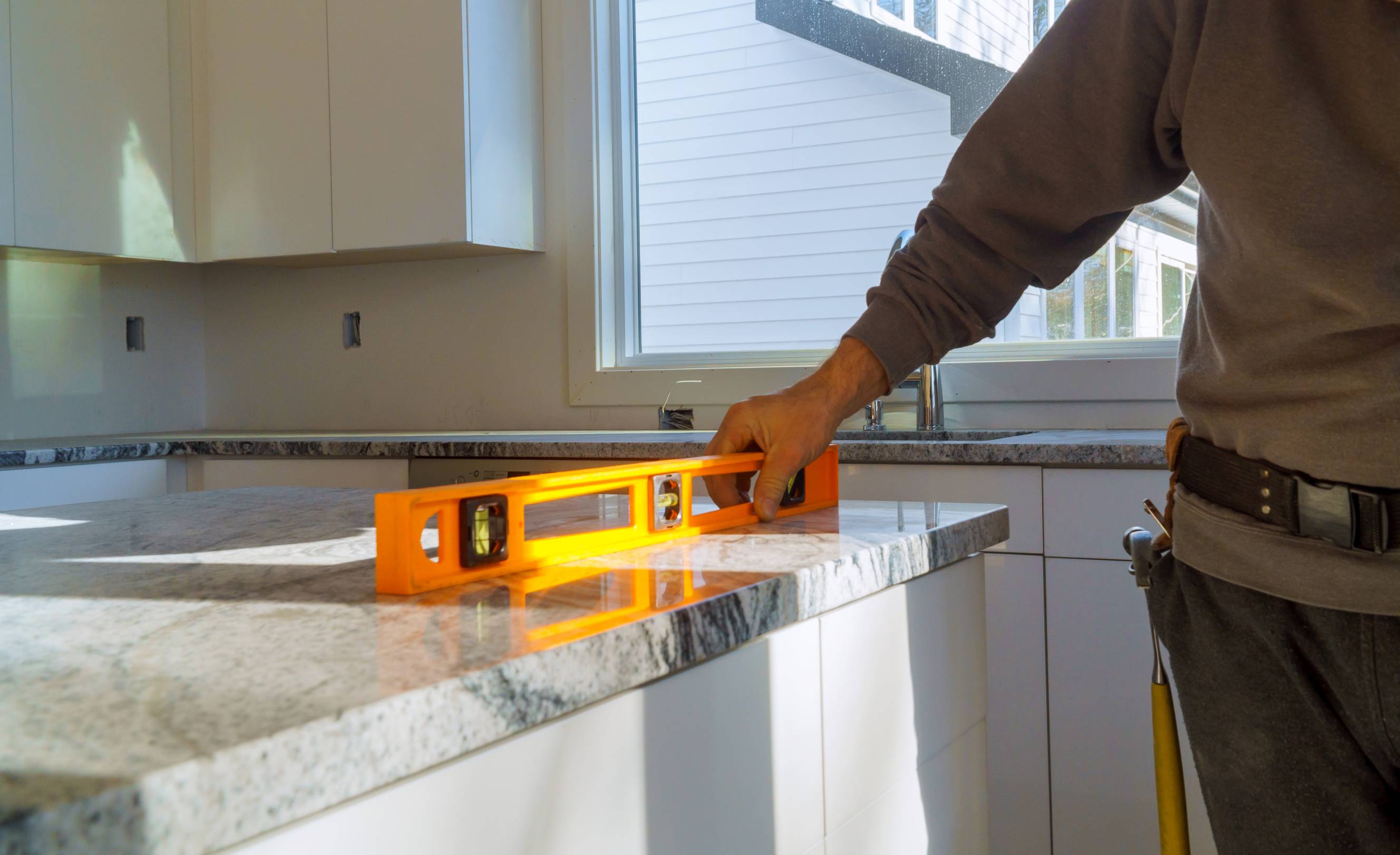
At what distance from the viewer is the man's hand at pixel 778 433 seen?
94 centimetres

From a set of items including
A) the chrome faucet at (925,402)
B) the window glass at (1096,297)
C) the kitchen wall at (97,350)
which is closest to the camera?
the chrome faucet at (925,402)

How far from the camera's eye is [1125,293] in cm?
254

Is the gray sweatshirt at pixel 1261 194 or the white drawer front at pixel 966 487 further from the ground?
the gray sweatshirt at pixel 1261 194

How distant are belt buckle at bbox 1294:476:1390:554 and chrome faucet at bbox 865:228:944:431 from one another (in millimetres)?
1632

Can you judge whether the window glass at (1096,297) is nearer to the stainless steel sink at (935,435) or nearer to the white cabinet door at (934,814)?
the stainless steel sink at (935,435)

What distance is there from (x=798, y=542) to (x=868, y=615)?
7cm

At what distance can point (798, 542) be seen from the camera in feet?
2.61

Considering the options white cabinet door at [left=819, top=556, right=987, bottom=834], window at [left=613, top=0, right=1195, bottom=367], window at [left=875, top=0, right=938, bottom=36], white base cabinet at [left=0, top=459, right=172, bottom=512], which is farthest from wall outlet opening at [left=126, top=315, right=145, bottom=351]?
white cabinet door at [left=819, top=556, right=987, bottom=834]

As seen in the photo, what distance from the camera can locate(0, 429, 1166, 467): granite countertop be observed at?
1.85 m

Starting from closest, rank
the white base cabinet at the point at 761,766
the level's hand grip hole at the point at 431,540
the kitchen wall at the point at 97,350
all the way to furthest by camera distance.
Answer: the white base cabinet at the point at 761,766
the level's hand grip hole at the point at 431,540
the kitchen wall at the point at 97,350

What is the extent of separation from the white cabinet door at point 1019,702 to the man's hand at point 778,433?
3.11 feet

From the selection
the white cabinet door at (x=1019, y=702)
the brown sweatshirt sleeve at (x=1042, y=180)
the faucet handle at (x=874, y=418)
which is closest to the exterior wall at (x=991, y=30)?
the faucet handle at (x=874, y=418)

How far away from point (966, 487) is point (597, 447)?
2.40 ft

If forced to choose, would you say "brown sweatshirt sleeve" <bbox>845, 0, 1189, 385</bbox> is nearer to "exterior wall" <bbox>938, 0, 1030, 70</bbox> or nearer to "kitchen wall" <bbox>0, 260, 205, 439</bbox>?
"exterior wall" <bbox>938, 0, 1030, 70</bbox>
